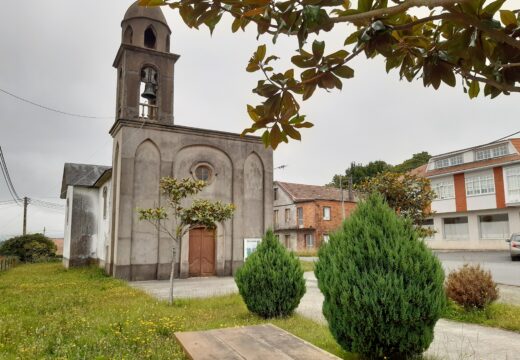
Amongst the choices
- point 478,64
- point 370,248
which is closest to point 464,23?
point 478,64

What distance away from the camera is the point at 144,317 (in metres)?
8.85

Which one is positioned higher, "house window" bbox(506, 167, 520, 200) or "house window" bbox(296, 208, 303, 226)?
"house window" bbox(506, 167, 520, 200)

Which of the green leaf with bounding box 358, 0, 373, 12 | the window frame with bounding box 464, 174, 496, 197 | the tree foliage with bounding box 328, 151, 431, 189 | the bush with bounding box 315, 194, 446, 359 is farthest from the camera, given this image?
the tree foliage with bounding box 328, 151, 431, 189

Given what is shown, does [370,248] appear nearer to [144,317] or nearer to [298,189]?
[144,317]

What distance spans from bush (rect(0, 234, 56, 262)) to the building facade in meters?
38.3

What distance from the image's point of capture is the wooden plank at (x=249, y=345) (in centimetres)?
387

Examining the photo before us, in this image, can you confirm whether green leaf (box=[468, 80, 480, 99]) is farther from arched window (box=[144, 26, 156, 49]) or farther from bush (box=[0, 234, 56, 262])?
bush (box=[0, 234, 56, 262])

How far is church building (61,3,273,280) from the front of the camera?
18.2m

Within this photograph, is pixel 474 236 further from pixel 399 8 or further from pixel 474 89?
pixel 399 8

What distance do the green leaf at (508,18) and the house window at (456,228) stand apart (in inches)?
1536

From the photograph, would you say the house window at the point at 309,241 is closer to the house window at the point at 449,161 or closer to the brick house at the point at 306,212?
the brick house at the point at 306,212

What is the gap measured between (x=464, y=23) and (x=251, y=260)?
846 cm

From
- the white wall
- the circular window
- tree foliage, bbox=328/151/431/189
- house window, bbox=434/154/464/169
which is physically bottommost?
the white wall

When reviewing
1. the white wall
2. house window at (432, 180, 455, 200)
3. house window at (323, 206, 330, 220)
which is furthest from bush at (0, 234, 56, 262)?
house window at (432, 180, 455, 200)
